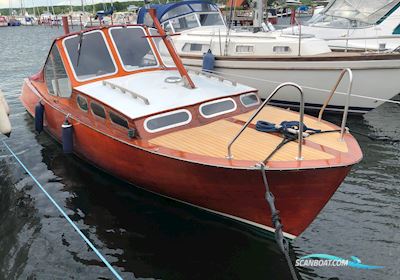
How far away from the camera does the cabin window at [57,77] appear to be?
878cm

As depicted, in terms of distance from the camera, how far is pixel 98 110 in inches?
297

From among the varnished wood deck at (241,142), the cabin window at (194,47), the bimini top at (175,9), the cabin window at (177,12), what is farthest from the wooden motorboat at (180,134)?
the cabin window at (177,12)

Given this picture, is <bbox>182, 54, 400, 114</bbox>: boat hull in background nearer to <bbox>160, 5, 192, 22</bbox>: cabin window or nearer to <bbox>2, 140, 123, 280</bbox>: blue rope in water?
<bbox>160, 5, 192, 22</bbox>: cabin window

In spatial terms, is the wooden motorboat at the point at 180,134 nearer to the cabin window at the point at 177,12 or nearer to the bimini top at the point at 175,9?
the bimini top at the point at 175,9

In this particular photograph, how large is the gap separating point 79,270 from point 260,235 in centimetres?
263

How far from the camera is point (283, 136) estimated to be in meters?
6.23

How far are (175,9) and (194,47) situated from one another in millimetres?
1872

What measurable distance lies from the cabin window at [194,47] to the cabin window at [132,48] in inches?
187

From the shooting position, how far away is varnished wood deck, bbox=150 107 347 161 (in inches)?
222

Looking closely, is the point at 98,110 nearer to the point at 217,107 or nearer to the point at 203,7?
the point at 217,107

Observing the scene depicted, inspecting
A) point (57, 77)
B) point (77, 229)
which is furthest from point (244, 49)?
point (77, 229)

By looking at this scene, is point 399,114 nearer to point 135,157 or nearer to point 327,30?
Answer: point 327,30

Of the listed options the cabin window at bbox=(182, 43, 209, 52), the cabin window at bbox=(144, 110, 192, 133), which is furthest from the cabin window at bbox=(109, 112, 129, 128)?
the cabin window at bbox=(182, 43, 209, 52)

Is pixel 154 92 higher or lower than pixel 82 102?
higher
